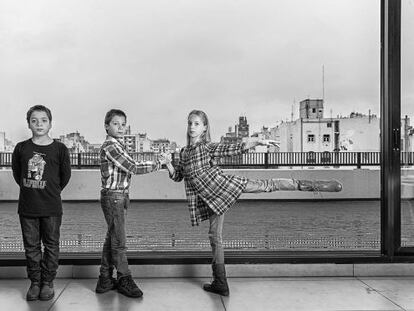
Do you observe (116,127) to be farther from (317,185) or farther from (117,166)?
(317,185)

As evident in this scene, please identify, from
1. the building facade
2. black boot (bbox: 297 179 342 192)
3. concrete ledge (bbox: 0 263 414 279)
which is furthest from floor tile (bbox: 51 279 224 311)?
the building facade

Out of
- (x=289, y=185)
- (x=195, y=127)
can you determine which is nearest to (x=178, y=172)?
(x=195, y=127)

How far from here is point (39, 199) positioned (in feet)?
7.99

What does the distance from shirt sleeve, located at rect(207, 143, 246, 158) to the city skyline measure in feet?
1.28

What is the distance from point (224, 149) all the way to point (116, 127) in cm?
60

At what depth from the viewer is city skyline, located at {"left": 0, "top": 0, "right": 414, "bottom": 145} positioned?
404cm

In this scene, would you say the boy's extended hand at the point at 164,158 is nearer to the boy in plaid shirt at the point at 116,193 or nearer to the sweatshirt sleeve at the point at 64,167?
the boy in plaid shirt at the point at 116,193

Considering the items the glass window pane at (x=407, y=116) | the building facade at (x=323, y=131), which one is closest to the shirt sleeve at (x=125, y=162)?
the glass window pane at (x=407, y=116)

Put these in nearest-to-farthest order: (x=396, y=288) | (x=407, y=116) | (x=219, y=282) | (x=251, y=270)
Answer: (x=219, y=282) → (x=396, y=288) → (x=251, y=270) → (x=407, y=116)

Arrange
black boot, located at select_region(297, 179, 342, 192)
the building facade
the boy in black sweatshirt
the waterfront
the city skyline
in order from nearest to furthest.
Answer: the boy in black sweatshirt, black boot, located at select_region(297, 179, 342, 192), the waterfront, the city skyline, the building facade

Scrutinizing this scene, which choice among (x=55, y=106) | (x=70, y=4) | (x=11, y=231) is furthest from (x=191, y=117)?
(x=11, y=231)

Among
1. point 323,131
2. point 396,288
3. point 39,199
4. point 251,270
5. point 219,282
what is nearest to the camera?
point 39,199

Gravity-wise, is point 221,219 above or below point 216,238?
above

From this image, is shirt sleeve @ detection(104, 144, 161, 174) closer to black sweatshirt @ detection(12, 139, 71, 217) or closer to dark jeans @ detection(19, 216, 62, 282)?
black sweatshirt @ detection(12, 139, 71, 217)
